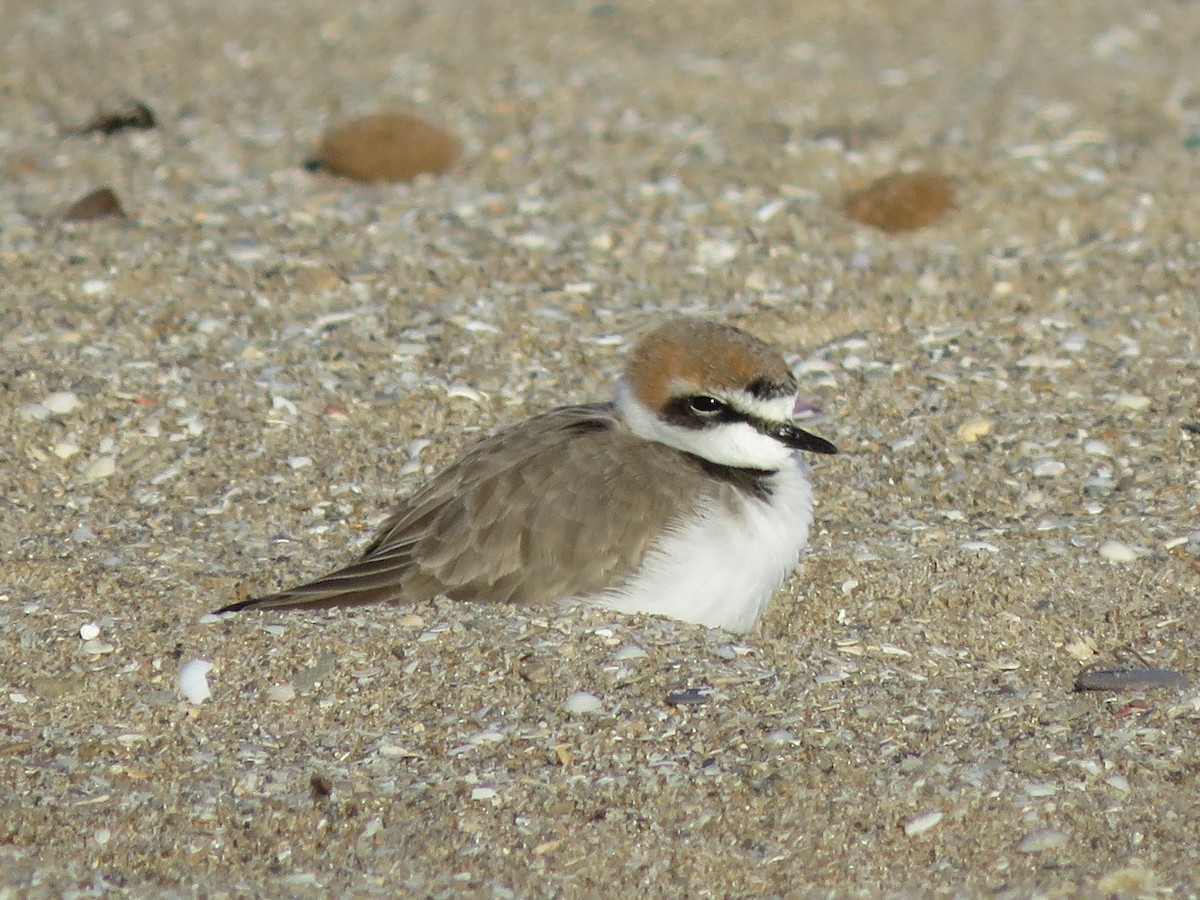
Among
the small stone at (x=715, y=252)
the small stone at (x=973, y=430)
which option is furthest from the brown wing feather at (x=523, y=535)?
the small stone at (x=715, y=252)

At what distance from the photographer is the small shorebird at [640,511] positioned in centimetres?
451

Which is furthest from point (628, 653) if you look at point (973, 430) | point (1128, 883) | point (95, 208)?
point (95, 208)

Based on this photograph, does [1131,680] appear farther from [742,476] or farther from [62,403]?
[62,403]

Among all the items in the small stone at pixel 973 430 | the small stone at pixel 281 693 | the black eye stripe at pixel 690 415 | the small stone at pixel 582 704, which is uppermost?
the black eye stripe at pixel 690 415

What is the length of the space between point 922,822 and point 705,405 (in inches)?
63.7

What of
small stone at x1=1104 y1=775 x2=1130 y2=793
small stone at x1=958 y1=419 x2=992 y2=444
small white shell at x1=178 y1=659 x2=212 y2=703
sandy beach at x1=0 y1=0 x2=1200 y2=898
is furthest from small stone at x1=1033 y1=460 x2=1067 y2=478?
small white shell at x1=178 y1=659 x2=212 y2=703

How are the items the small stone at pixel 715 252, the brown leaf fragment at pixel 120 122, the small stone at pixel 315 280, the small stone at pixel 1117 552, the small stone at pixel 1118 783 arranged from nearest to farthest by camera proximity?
the small stone at pixel 1118 783 < the small stone at pixel 1117 552 < the small stone at pixel 315 280 < the small stone at pixel 715 252 < the brown leaf fragment at pixel 120 122

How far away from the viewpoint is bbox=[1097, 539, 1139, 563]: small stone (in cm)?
487

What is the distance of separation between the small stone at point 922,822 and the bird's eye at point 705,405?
5.14 feet

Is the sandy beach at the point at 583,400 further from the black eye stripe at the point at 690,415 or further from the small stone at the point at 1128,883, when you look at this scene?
the black eye stripe at the point at 690,415

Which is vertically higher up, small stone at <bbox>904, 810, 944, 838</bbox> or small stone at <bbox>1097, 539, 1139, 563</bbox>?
small stone at <bbox>904, 810, 944, 838</bbox>

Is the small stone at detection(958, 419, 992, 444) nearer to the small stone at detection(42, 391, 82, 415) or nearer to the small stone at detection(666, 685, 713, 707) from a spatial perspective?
the small stone at detection(666, 685, 713, 707)

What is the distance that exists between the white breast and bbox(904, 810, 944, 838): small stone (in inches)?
41.3

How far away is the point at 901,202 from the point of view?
24.4 feet
